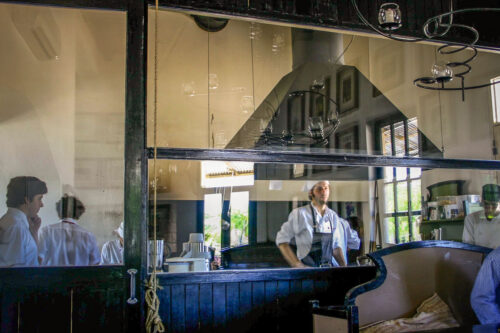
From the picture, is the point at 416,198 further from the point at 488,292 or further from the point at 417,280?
the point at 488,292

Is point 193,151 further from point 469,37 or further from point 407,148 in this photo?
point 469,37

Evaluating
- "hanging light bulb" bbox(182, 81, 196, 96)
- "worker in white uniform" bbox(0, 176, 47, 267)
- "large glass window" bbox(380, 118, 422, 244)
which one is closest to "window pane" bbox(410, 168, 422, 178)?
"large glass window" bbox(380, 118, 422, 244)

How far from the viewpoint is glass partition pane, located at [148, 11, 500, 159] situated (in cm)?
521

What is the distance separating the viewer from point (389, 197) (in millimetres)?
5973

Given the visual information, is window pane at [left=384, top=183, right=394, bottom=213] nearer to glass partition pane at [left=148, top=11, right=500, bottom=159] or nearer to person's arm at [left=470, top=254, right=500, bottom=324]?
glass partition pane at [left=148, top=11, right=500, bottom=159]

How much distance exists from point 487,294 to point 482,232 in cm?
162

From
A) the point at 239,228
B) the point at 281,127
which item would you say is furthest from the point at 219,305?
the point at 281,127

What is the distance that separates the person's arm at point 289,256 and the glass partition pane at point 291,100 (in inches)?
36.2

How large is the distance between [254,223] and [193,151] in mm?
Result: 1616

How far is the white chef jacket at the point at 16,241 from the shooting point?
12.0ft

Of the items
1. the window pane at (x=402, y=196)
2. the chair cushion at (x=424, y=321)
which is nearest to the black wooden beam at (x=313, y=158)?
the window pane at (x=402, y=196)

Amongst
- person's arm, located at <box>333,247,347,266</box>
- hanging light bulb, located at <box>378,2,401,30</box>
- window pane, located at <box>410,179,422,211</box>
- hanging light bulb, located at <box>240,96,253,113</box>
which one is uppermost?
hanging light bulb, located at <box>240,96,253,113</box>

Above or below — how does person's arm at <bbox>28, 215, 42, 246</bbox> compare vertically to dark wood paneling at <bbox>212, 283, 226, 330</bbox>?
above

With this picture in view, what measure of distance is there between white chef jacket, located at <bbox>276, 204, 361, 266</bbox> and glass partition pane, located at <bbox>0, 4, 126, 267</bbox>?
67.7 inches
